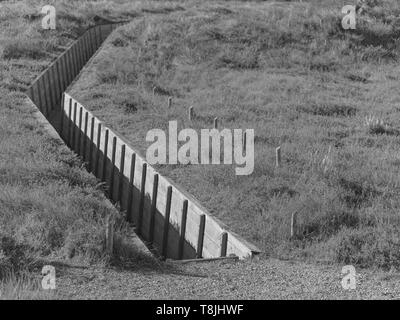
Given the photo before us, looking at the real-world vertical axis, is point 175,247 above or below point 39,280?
below

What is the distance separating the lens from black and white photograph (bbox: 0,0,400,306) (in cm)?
859

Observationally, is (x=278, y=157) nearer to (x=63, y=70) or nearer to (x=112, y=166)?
(x=112, y=166)

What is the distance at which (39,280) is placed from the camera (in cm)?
799

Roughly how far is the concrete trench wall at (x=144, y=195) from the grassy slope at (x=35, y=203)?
116 cm

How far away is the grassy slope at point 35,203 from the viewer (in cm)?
852

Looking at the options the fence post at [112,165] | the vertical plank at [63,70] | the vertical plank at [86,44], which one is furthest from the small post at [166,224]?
the vertical plank at [86,44]

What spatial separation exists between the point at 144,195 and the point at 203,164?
1.43 m

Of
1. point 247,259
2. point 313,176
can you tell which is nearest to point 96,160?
point 313,176

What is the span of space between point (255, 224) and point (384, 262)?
7.73 ft

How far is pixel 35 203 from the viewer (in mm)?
10758

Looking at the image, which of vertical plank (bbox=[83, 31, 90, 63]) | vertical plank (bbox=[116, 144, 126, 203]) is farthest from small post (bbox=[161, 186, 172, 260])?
vertical plank (bbox=[83, 31, 90, 63])

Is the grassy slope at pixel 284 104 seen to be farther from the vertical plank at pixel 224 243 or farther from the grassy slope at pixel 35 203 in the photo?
the grassy slope at pixel 35 203
